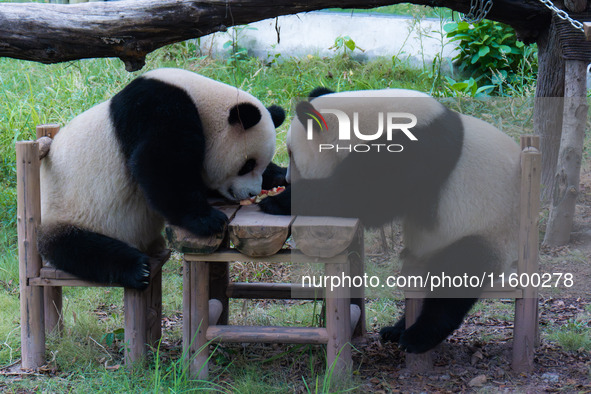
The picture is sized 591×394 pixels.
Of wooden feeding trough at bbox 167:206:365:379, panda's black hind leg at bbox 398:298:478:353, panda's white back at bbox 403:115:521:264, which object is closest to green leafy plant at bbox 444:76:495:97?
panda's white back at bbox 403:115:521:264

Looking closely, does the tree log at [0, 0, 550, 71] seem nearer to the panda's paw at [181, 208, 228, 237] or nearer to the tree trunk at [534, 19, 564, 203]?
the tree trunk at [534, 19, 564, 203]

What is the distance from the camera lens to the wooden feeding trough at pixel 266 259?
9.02 feet

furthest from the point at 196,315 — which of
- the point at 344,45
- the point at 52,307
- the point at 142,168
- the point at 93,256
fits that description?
the point at 344,45

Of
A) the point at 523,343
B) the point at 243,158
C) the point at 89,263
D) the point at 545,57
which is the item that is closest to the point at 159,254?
the point at 89,263

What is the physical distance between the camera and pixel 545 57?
4590 mm

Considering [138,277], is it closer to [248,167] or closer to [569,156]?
[248,167]

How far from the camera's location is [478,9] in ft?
13.1

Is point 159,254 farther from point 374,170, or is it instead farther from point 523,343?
point 523,343

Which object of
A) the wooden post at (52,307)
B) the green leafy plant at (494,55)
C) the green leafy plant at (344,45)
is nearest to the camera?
the wooden post at (52,307)

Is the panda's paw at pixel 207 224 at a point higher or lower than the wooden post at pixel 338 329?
higher

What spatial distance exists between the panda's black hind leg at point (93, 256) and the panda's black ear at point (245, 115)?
2.61 ft

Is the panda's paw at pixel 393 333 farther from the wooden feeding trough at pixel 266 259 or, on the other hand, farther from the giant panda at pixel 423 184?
the wooden feeding trough at pixel 266 259

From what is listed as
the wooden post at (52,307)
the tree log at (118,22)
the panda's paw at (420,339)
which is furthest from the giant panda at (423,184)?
the wooden post at (52,307)

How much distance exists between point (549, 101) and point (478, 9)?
113cm
